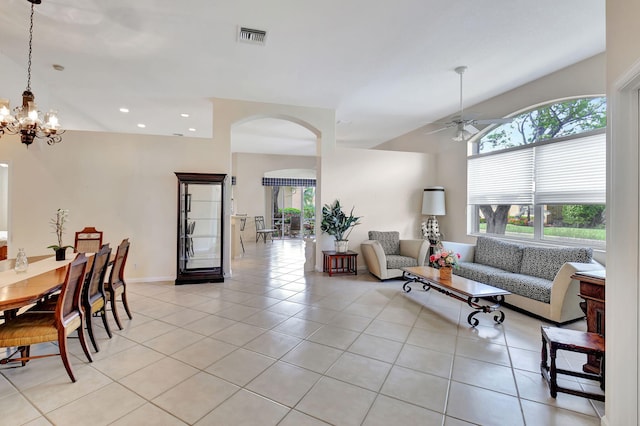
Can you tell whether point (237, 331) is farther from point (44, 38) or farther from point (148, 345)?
point (44, 38)

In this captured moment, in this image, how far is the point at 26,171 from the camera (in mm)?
4578

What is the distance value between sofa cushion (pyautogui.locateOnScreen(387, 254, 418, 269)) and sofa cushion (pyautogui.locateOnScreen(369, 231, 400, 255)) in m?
0.39

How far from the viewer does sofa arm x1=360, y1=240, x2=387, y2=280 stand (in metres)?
5.15

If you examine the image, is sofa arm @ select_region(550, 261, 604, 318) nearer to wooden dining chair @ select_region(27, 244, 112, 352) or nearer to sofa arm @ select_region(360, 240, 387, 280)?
A: sofa arm @ select_region(360, 240, 387, 280)

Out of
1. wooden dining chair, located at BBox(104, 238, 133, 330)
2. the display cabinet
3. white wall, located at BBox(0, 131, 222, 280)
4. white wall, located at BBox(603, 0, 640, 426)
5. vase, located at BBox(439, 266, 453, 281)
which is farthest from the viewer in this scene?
the display cabinet

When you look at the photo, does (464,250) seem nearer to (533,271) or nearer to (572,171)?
(533,271)

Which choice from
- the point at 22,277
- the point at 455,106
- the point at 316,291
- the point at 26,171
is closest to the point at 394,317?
the point at 316,291

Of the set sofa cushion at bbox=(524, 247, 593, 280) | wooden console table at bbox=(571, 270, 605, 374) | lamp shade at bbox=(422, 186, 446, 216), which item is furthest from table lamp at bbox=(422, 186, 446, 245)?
wooden console table at bbox=(571, 270, 605, 374)

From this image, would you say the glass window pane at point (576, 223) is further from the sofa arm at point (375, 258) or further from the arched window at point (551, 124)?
the sofa arm at point (375, 258)

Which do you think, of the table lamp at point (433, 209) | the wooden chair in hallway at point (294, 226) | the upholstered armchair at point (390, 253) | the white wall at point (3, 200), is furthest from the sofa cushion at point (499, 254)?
the white wall at point (3, 200)

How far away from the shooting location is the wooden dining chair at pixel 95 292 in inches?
103

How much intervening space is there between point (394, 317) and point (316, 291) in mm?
1438

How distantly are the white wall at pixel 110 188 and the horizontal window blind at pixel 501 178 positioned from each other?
5014 millimetres

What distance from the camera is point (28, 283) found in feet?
7.62
